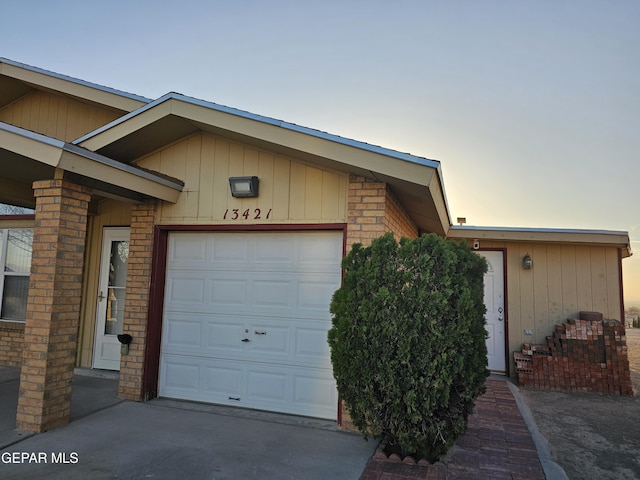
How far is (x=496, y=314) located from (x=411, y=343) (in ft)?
17.4

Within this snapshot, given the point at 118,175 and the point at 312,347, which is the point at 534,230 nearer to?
the point at 312,347

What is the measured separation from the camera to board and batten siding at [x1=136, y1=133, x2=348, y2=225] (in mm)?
4562

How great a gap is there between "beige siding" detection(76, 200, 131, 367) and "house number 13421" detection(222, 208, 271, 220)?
2641 millimetres

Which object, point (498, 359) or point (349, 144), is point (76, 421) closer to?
point (349, 144)

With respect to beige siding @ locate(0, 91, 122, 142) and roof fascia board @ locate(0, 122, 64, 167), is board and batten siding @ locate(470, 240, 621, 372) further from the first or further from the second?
beige siding @ locate(0, 91, 122, 142)

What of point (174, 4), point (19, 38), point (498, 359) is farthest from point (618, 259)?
point (19, 38)

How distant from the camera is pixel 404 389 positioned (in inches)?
123

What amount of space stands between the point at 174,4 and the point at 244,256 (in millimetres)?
5008

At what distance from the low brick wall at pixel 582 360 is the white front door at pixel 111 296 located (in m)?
6.83

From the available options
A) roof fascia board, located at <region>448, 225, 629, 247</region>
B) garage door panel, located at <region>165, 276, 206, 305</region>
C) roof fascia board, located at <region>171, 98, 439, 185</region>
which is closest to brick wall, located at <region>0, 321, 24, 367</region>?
garage door panel, located at <region>165, 276, 206, 305</region>

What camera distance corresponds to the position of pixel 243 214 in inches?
190

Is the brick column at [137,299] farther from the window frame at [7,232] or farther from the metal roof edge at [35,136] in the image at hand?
the window frame at [7,232]

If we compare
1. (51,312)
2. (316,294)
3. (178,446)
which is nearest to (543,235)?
(316,294)

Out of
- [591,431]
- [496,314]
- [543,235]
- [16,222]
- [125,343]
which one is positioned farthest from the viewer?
[496,314]
